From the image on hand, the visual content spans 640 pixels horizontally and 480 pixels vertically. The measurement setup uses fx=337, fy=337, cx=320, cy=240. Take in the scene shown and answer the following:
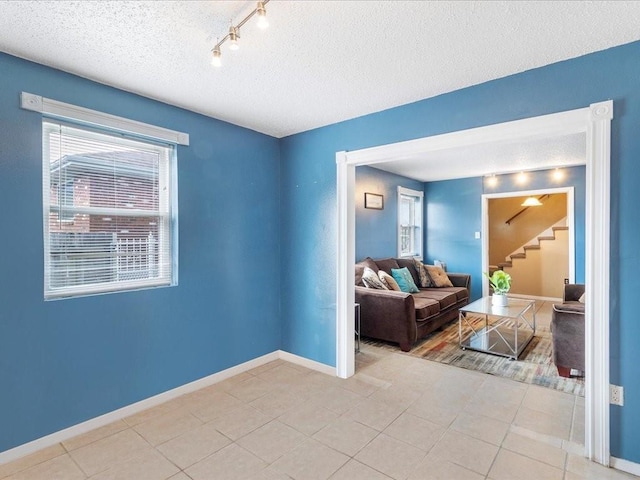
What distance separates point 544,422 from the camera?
238 cm

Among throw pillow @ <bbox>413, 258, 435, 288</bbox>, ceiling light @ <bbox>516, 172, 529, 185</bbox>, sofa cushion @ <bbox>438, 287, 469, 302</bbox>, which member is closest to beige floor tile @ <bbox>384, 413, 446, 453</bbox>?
sofa cushion @ <bbox>438, 287, 469, 302</bbox>

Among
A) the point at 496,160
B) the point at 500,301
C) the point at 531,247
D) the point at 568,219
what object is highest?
the point at 496,160

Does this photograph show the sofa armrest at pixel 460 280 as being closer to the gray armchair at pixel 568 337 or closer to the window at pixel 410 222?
the window at pixel 410 222

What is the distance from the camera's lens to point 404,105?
9.08 ft

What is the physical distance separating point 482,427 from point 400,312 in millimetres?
1562

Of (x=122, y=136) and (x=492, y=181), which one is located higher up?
(x=492, y=181)

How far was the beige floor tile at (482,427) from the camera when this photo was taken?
223cm

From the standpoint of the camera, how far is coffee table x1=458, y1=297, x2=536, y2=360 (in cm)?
374

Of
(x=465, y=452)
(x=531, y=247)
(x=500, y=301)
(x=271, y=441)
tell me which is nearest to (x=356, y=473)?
(x=271, y=441)

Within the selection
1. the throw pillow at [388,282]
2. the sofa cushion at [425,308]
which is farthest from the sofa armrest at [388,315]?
the throw pillow at [388,282]

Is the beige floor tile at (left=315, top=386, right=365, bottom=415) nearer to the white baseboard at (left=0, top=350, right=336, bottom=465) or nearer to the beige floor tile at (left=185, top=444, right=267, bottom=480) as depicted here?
the white baseboard at (left=0, top=350, right=336, bottom=465)

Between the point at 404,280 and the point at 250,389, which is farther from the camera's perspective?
the point at 404,280

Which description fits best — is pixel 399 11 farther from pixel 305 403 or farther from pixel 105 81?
pixel 305 403

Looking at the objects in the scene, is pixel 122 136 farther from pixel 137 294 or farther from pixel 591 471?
pixel 591 471
